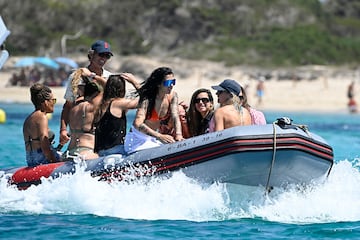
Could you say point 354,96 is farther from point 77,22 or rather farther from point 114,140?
point 114,140

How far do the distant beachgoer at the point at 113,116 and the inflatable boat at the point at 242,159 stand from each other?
12.3 inches

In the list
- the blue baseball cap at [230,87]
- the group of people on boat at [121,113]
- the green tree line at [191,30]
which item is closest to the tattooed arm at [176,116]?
the group of people on boat at [121,113]

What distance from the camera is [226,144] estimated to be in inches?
277

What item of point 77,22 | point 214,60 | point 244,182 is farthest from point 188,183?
point 77,22

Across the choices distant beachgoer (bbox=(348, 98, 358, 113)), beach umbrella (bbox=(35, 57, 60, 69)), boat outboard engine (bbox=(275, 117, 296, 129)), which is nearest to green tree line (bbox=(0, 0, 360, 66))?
A: beach umbrella (bbox=(35, 57, 60, 69))

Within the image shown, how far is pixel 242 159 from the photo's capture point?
7.07 meters

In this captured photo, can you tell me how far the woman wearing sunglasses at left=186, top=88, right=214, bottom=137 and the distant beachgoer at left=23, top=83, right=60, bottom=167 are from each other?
4.13 ft

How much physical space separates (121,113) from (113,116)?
8 cm

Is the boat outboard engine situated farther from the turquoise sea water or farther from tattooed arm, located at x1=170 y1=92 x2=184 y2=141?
tattooed arm, located at x1=170 y1=92 x2=184 y2=141

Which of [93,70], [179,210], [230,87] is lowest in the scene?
[179,210]

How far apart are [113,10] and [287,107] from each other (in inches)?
573

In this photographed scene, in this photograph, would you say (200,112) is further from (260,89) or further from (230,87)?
(260,89)

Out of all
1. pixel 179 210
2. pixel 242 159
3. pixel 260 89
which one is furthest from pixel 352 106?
pixel 242 159

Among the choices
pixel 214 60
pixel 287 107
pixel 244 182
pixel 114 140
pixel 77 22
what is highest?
pixel 77 22
